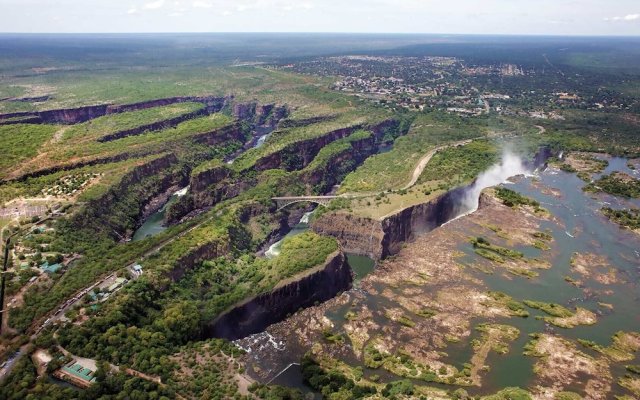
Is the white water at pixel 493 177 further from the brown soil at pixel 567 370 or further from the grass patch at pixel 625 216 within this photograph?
the brown soil at pixel 567 370

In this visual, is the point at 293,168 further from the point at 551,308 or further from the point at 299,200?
the point at 551,308

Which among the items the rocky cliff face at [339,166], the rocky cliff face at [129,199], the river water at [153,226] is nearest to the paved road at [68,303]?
the rocky cliff face at [129,199]

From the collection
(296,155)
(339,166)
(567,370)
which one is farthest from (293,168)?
(567,370)

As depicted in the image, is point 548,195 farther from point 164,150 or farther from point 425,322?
point 164,150

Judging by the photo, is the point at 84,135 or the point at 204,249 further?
the point at 84,135

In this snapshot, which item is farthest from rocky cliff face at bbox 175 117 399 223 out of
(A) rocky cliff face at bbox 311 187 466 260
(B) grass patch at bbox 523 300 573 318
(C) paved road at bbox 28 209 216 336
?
(B) grass patch at bbox 523 300 573 318

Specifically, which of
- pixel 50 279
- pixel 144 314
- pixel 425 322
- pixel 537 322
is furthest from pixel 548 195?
pixel 50 279

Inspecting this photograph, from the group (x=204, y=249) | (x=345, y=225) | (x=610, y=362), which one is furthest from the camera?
(x=345, y=225)

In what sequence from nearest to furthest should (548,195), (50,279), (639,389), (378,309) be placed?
1. (639,389)
2. (50,279)
3. (378,309)
4. (548,195)
